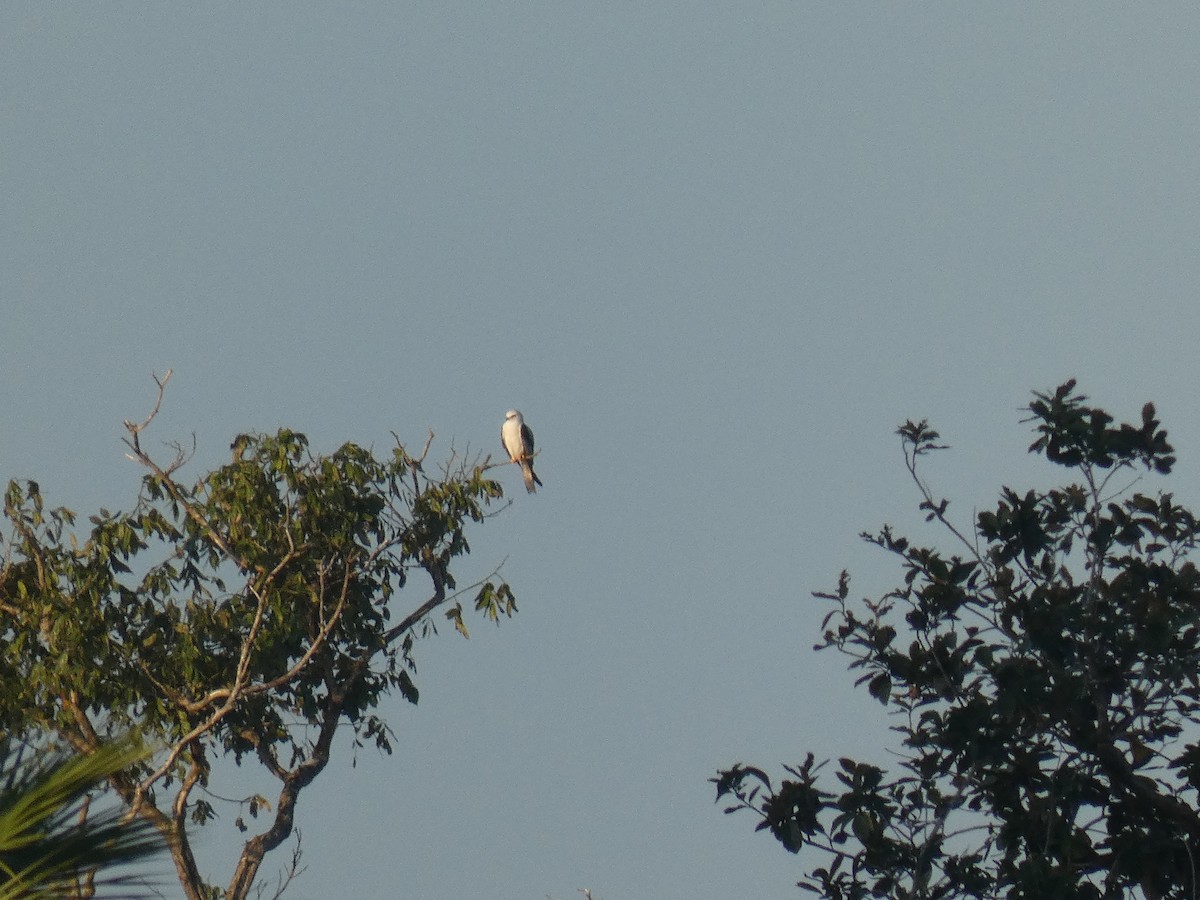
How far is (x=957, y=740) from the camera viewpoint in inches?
301

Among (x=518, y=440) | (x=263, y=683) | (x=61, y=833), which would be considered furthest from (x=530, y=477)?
(x=61, y=833)

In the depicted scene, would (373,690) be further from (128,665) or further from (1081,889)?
(1081,889)

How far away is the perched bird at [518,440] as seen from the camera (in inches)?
789

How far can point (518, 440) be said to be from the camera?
21.1 meters

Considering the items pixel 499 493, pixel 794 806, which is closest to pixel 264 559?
pixel 499 493

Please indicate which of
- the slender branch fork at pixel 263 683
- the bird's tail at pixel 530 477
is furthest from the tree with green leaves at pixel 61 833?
the bird's tail at pixel 530 477

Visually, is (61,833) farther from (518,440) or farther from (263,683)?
(518,440)

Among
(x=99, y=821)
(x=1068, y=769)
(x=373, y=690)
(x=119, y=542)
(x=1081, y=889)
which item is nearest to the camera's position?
(x=99, y=821)

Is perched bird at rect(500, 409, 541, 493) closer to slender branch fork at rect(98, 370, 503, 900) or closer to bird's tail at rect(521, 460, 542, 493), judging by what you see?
bird's tail at rect(521, 460, 542, 493)

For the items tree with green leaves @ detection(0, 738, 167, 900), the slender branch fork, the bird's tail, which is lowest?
tree with green leaves @ detection(0, 738, 167, 900)

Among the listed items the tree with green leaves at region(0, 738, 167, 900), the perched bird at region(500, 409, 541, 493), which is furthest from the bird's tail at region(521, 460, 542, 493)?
the tree with green leaves at region(0, 738, 167, 900)

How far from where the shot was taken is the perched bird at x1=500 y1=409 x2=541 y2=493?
20.0 metres

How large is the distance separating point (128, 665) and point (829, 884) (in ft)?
23.1

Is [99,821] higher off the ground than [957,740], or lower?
lower
